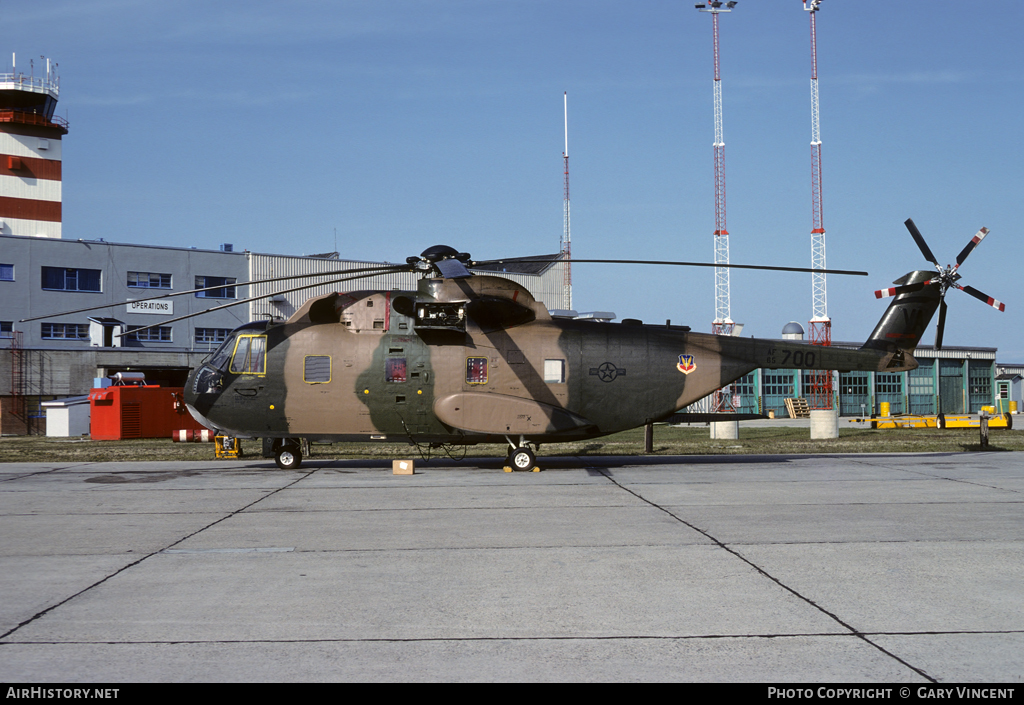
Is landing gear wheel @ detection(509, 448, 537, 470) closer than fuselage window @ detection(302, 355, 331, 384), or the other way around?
fuselage window @ detection(302, 355, 331, 384)

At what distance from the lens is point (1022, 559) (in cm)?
847

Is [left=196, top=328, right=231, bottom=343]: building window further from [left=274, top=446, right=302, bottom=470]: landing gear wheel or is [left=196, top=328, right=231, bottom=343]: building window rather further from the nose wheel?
the nose wheel

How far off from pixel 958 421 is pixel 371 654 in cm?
3809

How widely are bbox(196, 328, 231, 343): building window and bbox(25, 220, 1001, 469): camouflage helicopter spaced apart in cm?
4147

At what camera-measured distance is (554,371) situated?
18953mm

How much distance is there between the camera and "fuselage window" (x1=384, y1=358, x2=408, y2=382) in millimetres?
18516

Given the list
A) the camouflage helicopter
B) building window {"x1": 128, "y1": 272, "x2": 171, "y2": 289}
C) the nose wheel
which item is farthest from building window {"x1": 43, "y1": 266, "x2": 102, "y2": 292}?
the nose wheel

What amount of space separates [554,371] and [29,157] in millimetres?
60783

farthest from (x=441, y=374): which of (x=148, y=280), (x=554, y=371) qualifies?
(x=148, y=280)

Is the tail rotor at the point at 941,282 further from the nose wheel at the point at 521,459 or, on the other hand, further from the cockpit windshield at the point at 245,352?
the cockpit windshield at the point at 245,352

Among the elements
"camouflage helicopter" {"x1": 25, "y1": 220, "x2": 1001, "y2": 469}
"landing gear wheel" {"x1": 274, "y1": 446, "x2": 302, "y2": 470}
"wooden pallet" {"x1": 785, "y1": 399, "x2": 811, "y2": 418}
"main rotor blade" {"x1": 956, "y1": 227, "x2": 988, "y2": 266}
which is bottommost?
"wooden pallet" {"x1": 785, "y1": 399, "x2": 811, "y2": 418}

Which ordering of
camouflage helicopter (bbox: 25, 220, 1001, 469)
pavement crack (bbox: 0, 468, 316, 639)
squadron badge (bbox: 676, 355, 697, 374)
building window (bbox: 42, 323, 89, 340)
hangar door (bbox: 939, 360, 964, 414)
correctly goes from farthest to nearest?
hangar door (bbox: 939, 360, 964, 414)
building window (bbox: 42, 323, 89, 340)
squadron badge (bbox: 676, 355, 697, 374)
camouflage helicopter (bbox: 25, 220, 1001, 469)
pavement crack (bbox: 0, 468, 316, 639)
